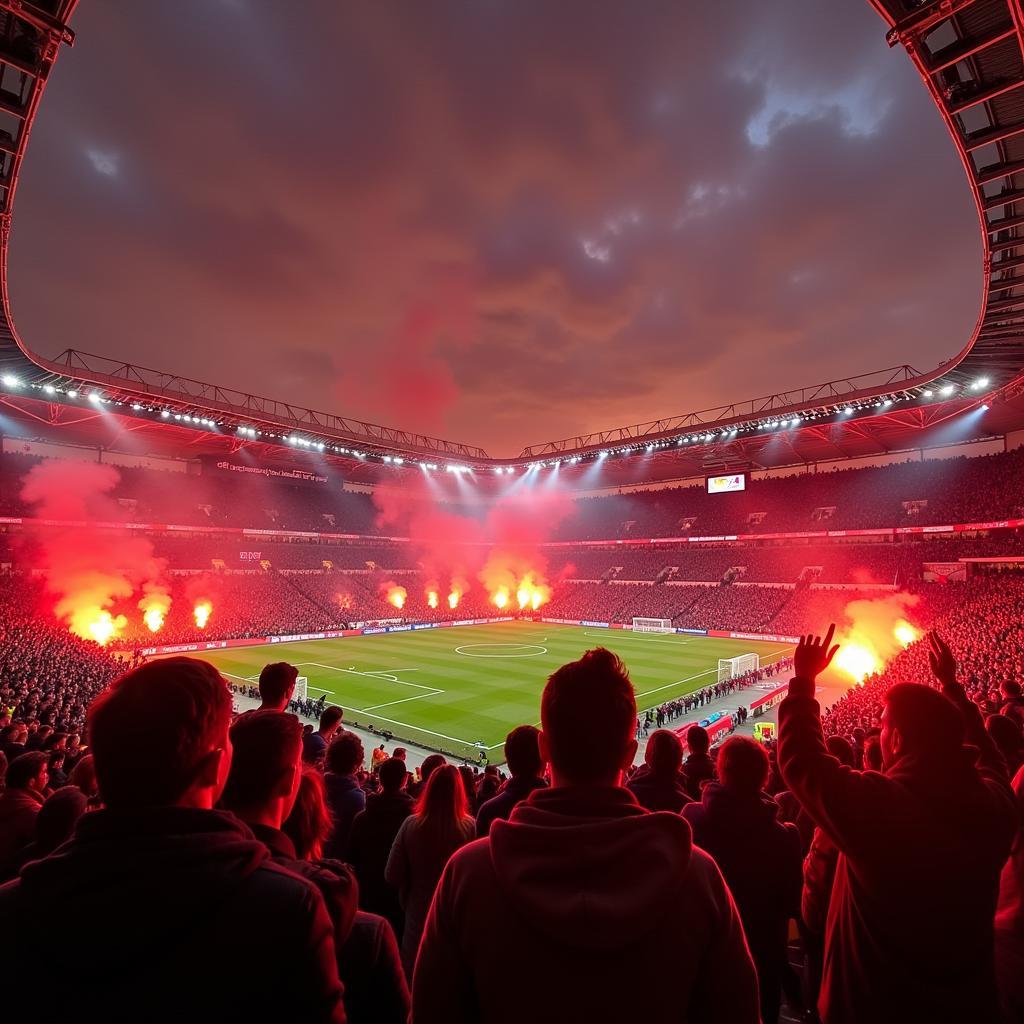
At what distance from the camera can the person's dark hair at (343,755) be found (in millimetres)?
6090

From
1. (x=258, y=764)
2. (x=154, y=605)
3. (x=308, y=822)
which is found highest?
(x=154, y=605)

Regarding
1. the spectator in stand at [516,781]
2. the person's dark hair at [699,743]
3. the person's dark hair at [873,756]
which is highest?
the spectator in stand at [516,781]

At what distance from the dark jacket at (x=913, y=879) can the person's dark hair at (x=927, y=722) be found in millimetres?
65

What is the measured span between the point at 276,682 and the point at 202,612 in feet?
152

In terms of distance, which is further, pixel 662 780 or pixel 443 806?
pixel 662 780

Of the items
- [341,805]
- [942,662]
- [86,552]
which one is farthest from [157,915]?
[86,552]

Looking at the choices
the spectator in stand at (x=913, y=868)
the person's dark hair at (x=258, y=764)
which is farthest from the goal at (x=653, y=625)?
the person's dark hair at (x=258, y=764)

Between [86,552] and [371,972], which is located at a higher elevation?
[86,552]

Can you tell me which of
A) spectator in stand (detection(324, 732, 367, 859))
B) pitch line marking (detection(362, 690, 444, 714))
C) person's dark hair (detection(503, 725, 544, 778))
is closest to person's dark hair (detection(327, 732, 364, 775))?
spectator in stand (detection(324, 732, 367, 859))

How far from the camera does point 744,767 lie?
3.89 metres

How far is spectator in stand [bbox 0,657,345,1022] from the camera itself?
133cm

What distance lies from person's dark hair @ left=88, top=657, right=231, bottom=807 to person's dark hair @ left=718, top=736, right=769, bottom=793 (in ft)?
11.2

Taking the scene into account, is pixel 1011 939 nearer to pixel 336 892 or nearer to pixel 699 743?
pixel 336 892

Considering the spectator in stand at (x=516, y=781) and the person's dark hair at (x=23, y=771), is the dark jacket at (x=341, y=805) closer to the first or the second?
the spectator in stand at (x=516, y=781)
